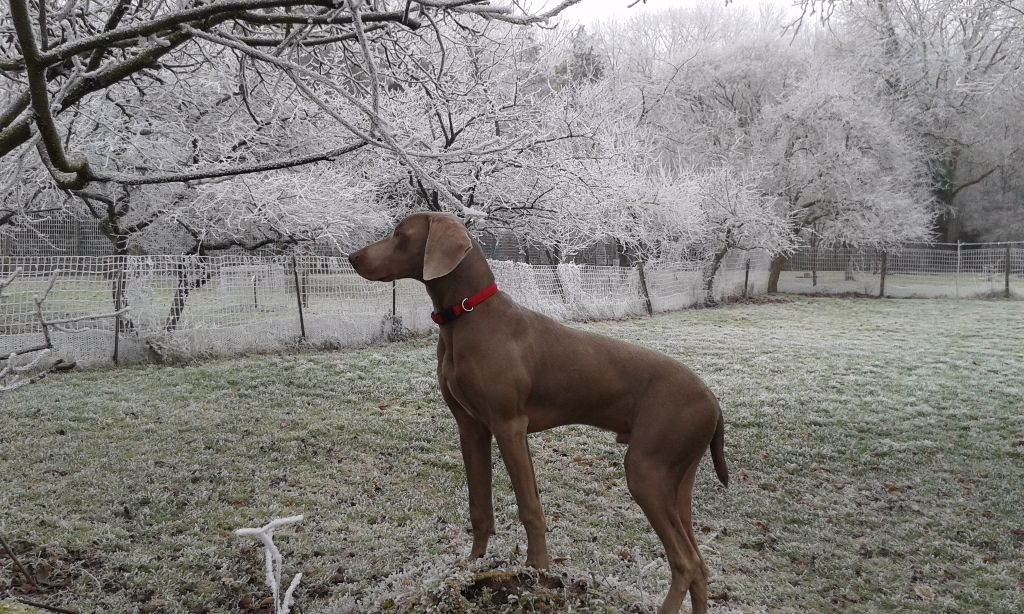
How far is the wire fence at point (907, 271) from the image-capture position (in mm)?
20234

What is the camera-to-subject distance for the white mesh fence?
7.79 meters

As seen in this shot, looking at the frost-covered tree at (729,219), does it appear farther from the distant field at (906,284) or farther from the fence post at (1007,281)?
the fence post at (1007,281)

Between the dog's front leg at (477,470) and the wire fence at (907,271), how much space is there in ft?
67.9

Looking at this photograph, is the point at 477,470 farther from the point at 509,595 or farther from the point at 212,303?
the point at 212,303

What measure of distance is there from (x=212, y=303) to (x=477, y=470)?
732 centimetres

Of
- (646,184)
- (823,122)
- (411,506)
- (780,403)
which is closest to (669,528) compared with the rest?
(411,506)

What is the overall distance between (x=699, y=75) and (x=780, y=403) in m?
16.1

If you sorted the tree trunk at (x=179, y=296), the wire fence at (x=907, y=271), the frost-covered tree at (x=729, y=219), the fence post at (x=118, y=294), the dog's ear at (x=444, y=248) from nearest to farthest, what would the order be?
the dog's ear at (x=444, y=248)
the fence post at (x=118, y=294)
the tree trunk at (x=179, y=296)
the frost-covered tree at (x=729, y=219)
the wire fence at (x=907, y=271)

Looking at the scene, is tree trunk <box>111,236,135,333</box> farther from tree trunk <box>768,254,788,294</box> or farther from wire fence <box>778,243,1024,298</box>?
wire fence <box>778,243,1024,298</box>

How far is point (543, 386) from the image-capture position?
2301 millimetres

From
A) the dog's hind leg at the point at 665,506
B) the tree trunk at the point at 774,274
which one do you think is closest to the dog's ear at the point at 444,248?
the dog's hind leg at the point at 665,506

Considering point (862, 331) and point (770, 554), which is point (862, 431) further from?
point (862, 331)

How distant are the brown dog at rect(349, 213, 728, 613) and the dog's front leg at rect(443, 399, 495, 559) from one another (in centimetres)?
10

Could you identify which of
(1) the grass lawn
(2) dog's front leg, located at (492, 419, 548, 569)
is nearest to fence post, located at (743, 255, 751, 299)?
(1) the grass lawn
